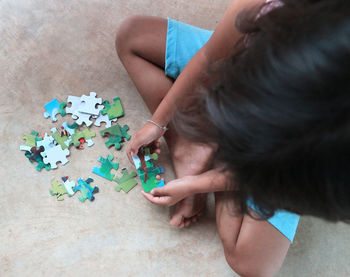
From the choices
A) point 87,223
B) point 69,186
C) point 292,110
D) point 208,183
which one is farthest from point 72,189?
point 292,110

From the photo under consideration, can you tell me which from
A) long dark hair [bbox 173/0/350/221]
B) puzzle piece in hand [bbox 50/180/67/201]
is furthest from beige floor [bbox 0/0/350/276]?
long dark hair [bbox 173/0/350/221]

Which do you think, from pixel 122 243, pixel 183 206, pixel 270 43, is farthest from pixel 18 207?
pixel 270 43

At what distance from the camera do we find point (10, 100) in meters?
1.17

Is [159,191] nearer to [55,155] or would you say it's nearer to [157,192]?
[157,192]

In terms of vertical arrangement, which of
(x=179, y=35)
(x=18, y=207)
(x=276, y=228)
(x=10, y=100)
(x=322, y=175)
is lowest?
(x=18, y=207)

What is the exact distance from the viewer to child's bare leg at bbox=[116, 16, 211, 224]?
105 centimetres

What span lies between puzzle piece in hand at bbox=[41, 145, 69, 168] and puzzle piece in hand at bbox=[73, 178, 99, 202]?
0.31 feet

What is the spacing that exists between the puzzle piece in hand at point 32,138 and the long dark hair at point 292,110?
2.46 feet

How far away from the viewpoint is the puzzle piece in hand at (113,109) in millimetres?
1135

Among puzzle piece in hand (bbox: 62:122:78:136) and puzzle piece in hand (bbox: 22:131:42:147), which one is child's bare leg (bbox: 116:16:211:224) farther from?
puzzle piece in hand (bbox: 22:131:42:147)

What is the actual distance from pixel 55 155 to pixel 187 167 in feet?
1.48

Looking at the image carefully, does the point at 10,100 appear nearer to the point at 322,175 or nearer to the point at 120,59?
the point at 120,59

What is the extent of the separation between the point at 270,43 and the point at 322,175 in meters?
0.22

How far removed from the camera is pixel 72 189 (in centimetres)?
108
